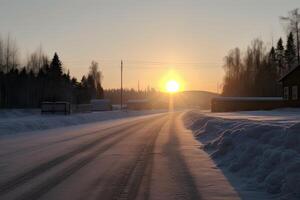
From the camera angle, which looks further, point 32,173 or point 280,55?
point 280,55

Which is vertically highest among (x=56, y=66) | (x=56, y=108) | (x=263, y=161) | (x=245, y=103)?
(x=56, y=66)

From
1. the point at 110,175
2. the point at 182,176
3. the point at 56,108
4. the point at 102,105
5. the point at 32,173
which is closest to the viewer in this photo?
the point at 182,176

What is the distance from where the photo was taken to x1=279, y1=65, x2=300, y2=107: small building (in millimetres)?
55688

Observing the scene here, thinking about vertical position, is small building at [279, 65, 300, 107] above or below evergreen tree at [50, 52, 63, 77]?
below

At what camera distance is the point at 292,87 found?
5719cm

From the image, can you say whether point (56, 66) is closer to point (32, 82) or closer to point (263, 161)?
point (32, 82)

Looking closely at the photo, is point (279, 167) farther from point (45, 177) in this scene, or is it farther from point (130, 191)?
point (45, 177)

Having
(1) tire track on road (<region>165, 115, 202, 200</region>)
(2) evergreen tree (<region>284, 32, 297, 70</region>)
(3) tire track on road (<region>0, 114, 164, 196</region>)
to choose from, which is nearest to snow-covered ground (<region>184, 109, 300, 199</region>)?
(1) tire track on road (<region>165, 115, 202, 200</region>)

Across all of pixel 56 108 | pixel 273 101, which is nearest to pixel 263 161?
pixel 56 108

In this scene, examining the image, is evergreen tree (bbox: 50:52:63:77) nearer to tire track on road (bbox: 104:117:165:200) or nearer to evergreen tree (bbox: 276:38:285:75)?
evergreen tree (bbox: 276:38:285:75)

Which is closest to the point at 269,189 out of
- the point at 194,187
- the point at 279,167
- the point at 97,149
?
the point at 279,167

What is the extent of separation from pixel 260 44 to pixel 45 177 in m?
120

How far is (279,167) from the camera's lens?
10.2 metres

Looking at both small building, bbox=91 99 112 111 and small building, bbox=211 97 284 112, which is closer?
small building, bbox=211 97 284 112
